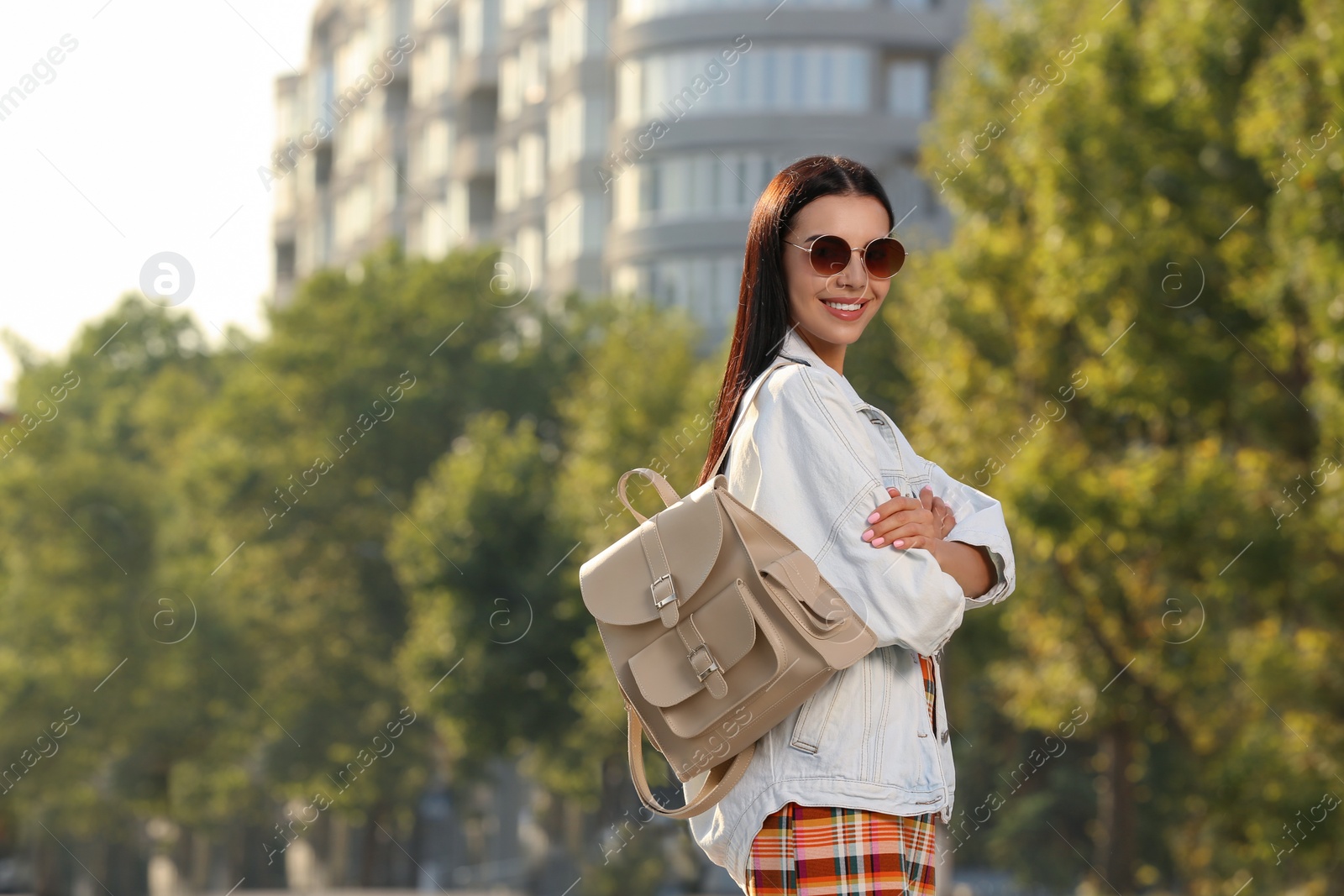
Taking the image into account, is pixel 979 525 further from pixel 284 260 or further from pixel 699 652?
pixel 284 260

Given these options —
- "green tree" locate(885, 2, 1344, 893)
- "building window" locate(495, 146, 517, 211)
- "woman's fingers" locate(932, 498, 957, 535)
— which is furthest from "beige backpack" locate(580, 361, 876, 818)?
"building window" locate(495, 146, 517, 211)

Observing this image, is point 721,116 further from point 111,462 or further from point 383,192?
point 383,192

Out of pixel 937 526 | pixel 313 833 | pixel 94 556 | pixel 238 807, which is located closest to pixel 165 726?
pixel 94 556

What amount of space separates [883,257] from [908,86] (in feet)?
170

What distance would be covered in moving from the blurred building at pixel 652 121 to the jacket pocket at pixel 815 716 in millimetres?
40026

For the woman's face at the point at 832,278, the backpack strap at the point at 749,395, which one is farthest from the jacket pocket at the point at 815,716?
the woman's face at the point at 832,278

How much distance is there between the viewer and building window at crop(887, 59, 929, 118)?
5350 centimetres

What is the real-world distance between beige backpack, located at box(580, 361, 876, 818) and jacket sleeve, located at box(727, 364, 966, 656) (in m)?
0.04

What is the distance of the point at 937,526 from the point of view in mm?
3006

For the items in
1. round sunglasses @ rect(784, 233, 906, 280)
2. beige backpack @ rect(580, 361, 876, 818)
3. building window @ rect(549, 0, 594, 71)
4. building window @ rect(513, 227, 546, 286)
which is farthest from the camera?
building window @ rect(513, 227, 546, 286)

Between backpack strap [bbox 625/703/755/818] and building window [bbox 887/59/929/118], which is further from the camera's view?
building window [bbox 887/59/929/118]

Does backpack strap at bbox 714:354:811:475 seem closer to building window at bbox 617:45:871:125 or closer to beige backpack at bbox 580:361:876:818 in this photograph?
beige backpack at bbox 580:361:876:818

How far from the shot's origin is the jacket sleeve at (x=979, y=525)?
3.04 metres

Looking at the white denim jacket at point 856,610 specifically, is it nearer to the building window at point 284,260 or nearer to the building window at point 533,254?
the building window at point 533,254
